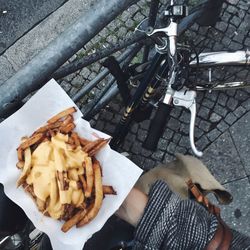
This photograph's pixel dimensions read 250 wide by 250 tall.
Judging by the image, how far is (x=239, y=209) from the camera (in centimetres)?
421

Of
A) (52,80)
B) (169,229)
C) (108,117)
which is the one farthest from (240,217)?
(52,80)

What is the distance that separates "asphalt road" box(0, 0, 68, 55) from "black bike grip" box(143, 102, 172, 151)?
2315 mm

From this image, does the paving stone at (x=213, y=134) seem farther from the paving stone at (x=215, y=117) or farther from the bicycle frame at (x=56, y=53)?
the bicycle frame at (x=56, y=53)

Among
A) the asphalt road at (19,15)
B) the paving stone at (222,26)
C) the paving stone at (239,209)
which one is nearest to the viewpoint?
the paving stone at (239,209)

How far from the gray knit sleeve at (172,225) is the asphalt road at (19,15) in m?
2.79

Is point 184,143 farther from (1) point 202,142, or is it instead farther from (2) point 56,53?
(2) point 56,53

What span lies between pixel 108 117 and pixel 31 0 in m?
1.45

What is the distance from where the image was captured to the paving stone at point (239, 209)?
417 centimetres

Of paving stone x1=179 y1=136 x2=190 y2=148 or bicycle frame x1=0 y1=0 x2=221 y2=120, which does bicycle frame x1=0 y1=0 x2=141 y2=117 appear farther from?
paving stone x1=179 y1=136 x2=190 y2=148

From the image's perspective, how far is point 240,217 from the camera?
4188 mm

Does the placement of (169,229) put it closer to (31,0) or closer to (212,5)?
(212,5)

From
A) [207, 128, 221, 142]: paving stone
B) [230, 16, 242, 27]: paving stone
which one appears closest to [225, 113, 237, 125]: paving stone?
[207, 128, 221, 142]: paving stone

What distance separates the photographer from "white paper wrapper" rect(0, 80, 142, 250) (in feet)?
8.44

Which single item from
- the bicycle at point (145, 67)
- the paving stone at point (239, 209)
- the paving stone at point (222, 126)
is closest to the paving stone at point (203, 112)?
the paving stone at point (222, 126)
